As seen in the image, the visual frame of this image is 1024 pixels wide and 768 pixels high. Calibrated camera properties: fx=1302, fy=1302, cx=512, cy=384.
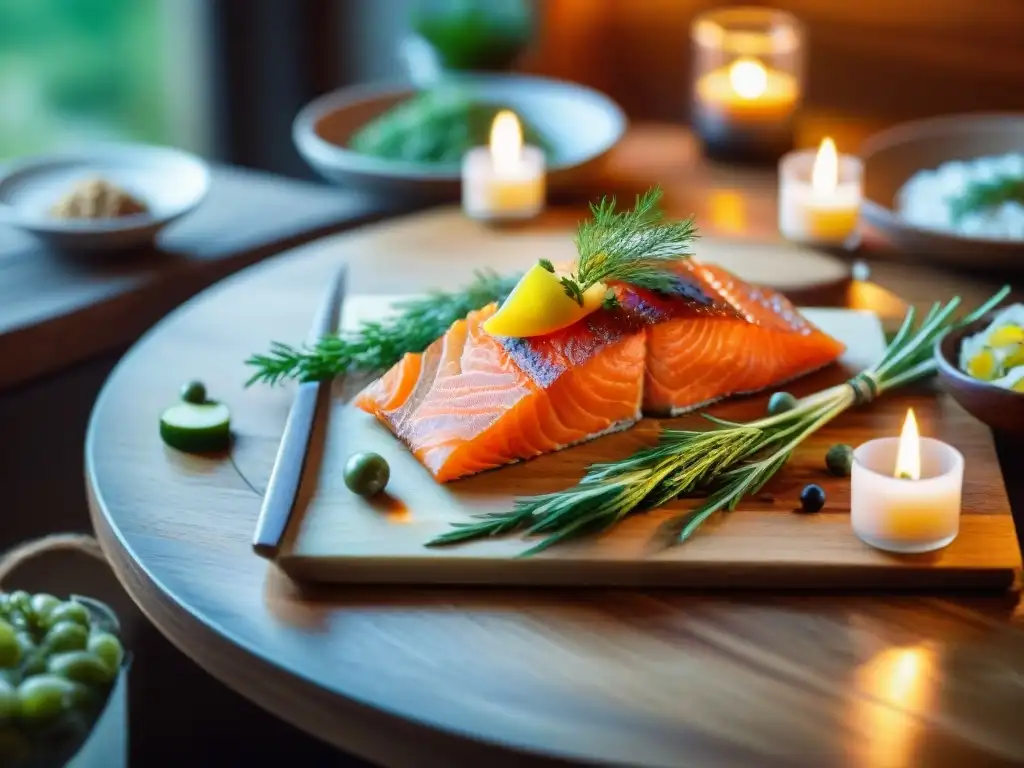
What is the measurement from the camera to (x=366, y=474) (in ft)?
4.85

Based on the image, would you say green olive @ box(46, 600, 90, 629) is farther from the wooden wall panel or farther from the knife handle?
the wooden wall panel

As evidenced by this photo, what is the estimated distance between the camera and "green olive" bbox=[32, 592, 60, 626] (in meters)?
1.55

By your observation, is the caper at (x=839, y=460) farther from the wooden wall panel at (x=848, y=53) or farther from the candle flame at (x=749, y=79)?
the wooden wall panel at (x=848, y=53)

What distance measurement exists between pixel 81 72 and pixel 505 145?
1937 millimetres

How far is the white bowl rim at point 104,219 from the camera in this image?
2328 mm

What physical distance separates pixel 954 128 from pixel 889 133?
14 centimetres

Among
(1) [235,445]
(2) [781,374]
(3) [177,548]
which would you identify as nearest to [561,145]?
(2) [781,374]

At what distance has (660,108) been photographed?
3809 millimetres

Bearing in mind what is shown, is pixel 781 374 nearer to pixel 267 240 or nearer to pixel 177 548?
pixel 177 548

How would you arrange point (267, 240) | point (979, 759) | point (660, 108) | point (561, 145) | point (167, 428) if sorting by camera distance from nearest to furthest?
point (979, 759), point (167, 428), point (267, 240), point (561, 145), point (660, 108)

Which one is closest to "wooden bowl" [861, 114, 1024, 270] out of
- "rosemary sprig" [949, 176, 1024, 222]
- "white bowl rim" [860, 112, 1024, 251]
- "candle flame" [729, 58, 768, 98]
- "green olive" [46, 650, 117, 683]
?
"white bowl rim" [860, 112, 1024, 251]

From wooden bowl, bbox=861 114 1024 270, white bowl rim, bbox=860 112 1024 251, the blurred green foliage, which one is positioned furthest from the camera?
the blurred green foliage

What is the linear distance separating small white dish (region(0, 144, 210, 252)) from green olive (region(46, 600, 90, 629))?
0.96 metres

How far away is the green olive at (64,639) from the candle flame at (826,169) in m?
1.43
